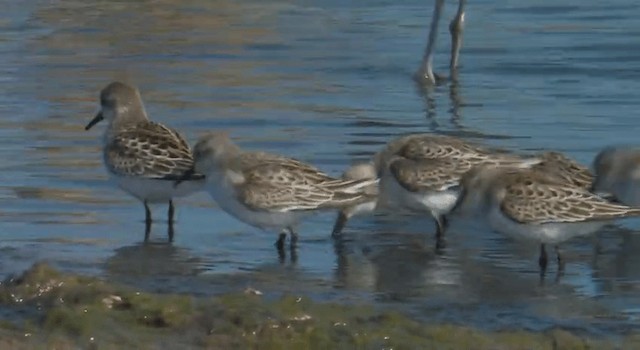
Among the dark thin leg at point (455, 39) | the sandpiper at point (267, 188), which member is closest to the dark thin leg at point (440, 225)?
the sandpiper at point (267, 188)

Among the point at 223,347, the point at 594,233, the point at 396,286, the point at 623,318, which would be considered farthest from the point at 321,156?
the point at 223,347

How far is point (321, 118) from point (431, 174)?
13.0ft

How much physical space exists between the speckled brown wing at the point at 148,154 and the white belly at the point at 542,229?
1.94 metres

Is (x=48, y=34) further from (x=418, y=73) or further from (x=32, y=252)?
(x=32, y=252)

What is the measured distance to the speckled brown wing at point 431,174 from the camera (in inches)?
415

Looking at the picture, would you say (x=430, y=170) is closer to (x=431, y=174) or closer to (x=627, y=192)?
(x=431, y=174)

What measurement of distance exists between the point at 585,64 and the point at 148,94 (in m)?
4.28

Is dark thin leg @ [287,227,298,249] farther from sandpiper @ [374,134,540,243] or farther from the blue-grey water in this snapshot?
sandpiper @ [374,134,540,243]

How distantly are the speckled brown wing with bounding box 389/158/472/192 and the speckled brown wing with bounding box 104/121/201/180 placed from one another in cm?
129

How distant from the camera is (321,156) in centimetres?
1291

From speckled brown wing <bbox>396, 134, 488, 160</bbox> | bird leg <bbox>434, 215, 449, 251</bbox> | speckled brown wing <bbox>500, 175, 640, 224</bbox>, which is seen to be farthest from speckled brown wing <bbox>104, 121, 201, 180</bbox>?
speckled brown wing <bbox>500, 175, 640, 224</bbox>

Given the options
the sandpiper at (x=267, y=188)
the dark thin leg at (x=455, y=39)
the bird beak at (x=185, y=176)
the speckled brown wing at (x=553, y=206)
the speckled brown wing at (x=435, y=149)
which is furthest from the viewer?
the dark thin leg at (x=455, y=39)

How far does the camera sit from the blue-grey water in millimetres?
9531

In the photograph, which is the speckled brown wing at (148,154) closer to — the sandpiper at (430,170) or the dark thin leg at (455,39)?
the sandpiper at (430,170)
